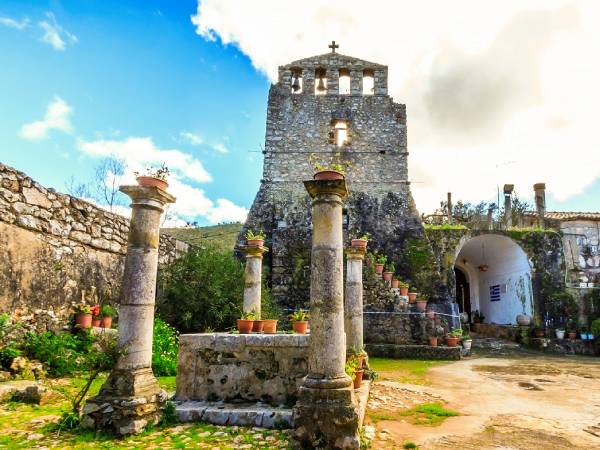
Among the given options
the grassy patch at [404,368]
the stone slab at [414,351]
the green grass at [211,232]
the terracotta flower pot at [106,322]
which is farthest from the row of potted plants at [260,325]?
the green grass at [211,232]

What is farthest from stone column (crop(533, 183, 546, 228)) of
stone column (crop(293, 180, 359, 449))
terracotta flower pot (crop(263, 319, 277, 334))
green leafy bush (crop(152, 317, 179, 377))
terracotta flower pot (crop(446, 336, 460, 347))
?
stone column (crop(293, 180, 359, 449))

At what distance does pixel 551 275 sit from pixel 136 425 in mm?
16333

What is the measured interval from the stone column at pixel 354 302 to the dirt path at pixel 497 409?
95cm

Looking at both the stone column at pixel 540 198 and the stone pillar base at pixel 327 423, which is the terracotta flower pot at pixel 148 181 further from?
the stone column at pixel 540 198

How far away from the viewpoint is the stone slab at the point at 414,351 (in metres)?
11.7

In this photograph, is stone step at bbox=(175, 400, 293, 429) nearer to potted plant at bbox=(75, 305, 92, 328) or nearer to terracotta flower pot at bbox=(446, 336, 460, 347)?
potted plant at bbox=(75, 305, 92, 328)

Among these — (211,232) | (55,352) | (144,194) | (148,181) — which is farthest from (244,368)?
(211,232)

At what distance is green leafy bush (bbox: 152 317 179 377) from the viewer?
7.29 metres

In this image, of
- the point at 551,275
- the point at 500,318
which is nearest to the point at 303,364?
the point at 551,275

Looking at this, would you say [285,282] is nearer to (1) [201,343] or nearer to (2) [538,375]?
(2) [538,375]

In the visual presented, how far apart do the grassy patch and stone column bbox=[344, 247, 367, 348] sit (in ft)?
3.53

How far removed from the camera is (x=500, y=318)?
18.1m

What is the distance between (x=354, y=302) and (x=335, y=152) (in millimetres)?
9929

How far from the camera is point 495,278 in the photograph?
18.7 meters
